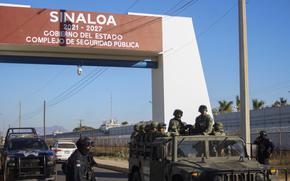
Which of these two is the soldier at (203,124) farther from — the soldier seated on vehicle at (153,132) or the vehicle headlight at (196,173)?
the vehicle headlight at (196,173)

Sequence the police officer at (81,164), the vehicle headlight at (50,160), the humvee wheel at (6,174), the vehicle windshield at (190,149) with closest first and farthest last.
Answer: the police officer at (81,164), the vehicle windshield at (190,149), the humvee wheel at (6,174), the vehicle headlight at (50,160)

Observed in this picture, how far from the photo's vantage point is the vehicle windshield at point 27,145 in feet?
61.2

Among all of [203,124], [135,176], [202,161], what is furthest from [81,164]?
[135,176]

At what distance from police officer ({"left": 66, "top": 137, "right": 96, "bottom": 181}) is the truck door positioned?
422 centimetres

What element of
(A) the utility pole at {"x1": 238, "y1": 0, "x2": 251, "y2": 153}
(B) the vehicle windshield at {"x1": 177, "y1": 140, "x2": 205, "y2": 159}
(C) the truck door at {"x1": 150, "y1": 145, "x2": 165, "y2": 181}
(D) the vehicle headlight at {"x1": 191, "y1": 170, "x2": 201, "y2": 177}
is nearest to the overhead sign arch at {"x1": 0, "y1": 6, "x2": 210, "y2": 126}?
(A) the utility pole at {"x1": 238, "y1": 0, "x2": 251, "y2": 153}

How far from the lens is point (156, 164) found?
11.9m

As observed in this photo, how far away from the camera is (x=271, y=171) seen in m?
10.2

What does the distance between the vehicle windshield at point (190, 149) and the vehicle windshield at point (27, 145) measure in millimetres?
8799

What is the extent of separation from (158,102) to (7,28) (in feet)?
26.1

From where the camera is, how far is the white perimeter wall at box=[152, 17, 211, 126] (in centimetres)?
2461

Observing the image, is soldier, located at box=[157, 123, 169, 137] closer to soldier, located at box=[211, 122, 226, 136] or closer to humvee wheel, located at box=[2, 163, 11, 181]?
soldier, located at box=[211, 122, 226, 136]

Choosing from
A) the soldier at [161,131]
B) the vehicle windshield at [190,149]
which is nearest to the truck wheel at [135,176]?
the soldier at [161,131]

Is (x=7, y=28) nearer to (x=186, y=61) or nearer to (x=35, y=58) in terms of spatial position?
(x=35, y=58)

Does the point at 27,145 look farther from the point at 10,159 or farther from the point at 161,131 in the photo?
the point at 161,131
